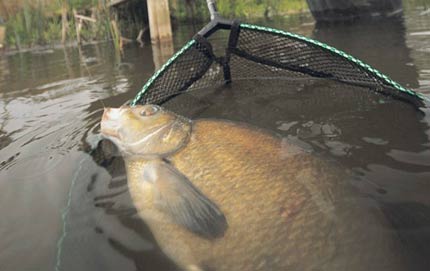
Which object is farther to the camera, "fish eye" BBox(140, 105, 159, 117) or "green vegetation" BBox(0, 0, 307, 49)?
"green vegetation" BBox(0, 0, 307, 49)

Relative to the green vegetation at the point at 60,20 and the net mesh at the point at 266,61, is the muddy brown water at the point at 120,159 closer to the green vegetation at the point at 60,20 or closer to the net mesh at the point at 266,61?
the net mesh at the point at 266,61

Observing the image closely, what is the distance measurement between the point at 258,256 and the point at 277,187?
297 mm

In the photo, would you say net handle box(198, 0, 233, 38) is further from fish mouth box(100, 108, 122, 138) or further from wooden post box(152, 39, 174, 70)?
wooden post box(152, 39, 174, 70)

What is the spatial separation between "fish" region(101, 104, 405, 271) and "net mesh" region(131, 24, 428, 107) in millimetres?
1045

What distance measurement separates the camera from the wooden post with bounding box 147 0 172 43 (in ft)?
33.9

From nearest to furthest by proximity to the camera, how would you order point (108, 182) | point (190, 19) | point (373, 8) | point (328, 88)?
point (108, 182) < point (328, 88) < point (373, 8) < point (190, 19)

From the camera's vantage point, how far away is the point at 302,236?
1.46 metres

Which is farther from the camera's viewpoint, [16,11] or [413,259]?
[16,11]

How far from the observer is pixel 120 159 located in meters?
2.57

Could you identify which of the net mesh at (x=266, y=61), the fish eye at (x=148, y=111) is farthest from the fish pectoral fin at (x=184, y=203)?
the net mesh at (x=266, y=61)

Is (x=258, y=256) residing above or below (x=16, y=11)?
below

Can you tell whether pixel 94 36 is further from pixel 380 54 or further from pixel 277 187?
pixel 277 187

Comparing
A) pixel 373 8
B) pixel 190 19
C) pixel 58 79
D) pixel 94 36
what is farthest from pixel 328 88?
pixel 190 19

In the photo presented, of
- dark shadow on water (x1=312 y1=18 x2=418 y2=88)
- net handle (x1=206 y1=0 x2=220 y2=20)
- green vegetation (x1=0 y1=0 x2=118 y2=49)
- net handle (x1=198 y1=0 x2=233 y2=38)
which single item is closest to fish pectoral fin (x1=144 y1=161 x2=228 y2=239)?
net handle (x1=198 y1=0 x2=233 y2=38)
